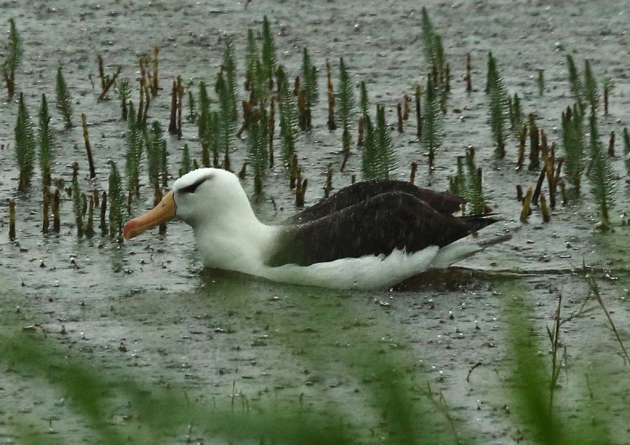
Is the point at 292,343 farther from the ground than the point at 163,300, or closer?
farther from the ground

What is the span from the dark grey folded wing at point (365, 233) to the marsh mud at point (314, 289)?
A: 20 centimetres

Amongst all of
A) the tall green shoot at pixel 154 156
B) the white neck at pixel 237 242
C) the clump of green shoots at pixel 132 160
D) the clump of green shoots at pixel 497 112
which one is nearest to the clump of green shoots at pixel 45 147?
the clump of green shoots at pixel 132 160

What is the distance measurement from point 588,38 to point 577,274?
6214 mm

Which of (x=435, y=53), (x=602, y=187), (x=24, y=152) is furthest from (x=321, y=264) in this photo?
(x=435, y=53)

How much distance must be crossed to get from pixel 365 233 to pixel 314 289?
1.30 ft

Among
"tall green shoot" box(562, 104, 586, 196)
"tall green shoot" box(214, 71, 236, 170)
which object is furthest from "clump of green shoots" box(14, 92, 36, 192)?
"tall green shoot" box(562, 104, 586, 196)

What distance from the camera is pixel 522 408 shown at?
1246 mm

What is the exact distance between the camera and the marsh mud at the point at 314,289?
8.15ft

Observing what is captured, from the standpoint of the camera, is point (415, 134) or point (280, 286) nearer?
point (280, 286)

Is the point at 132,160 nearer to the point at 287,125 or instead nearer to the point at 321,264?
the point at 287,125

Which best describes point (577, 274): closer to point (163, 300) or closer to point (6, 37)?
point (163, 300)

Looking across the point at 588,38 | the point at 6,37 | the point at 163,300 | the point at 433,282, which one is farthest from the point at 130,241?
the point at 588,38

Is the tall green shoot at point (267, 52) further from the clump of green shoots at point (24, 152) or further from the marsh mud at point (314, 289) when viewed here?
the clump of green shoots at point (24, 152)

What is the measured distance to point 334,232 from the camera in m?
6.94
